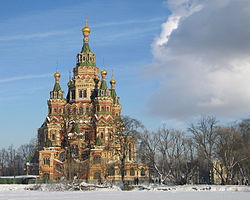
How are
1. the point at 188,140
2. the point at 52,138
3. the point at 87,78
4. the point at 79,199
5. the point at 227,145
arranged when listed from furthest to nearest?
the point at 87,78 → the point at 52,138 → the point at 188,140 → the point at 227,145 → the point at 79,199

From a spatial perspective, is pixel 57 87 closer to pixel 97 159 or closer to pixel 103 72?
pixel 103 72

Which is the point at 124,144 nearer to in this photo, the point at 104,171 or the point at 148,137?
the point at 104,171

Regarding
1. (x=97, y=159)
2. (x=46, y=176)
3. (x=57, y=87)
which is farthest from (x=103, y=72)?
(x=46, y=176)

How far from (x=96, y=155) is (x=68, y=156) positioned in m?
4.04

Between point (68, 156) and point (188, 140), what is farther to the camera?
point (68, 156)

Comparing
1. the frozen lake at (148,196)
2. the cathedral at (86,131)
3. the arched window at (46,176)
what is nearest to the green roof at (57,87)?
the cathedral at (86,131)

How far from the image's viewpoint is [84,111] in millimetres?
61094

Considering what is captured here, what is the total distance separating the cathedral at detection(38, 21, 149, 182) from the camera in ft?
173

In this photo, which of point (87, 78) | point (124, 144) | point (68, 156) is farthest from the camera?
point (87, 78)

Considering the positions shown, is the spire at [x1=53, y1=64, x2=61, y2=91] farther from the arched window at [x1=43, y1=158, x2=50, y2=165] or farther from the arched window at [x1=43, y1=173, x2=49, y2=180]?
the arched window at [x1=43, y1=173, x2=49, y2=180]

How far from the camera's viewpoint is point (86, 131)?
59375mm

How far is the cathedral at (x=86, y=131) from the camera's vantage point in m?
52.7

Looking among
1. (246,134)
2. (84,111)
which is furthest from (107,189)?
(84,111)

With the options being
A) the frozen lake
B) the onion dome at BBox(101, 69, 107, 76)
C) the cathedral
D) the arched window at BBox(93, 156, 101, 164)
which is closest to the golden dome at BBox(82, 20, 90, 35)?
the cathedral
